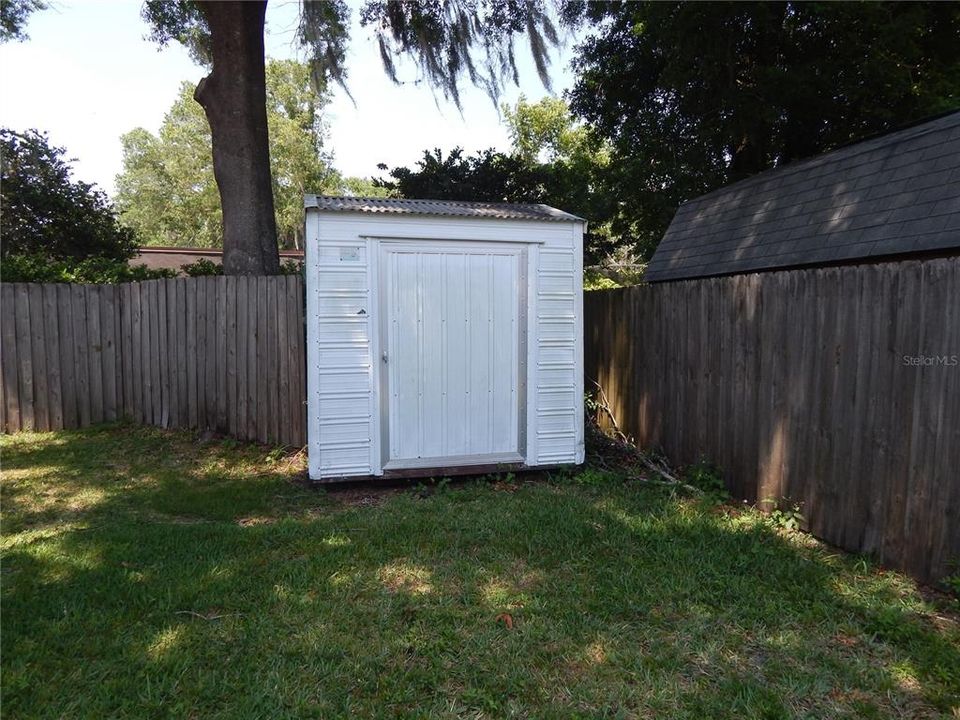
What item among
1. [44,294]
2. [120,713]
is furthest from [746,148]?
[120,713]

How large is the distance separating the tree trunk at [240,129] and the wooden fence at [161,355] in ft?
3.56

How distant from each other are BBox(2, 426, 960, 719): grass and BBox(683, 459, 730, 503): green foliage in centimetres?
32

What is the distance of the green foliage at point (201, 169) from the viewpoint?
3156 centimetres

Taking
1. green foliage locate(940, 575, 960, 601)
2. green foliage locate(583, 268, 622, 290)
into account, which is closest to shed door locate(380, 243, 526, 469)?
green foliage locate(940, 575, 960, 601)

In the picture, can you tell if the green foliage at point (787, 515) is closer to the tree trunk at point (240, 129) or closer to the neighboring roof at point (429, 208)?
the neighboring roof at point (429, 208)

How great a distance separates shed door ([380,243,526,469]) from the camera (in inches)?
200

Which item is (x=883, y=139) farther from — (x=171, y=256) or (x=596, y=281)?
(x=171, y=256)

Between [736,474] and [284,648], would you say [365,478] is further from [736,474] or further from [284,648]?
[736,474]

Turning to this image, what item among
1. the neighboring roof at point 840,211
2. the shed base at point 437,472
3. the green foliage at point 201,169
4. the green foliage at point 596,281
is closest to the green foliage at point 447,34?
the neighboring roof at point 840,211

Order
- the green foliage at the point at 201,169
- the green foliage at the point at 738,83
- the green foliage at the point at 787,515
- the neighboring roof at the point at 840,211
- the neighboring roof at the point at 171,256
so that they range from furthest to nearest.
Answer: the green foliage at the point at 201,169, the neighboring roof at the point at 171,256, the green foliage at the point at 738,83, the neighboring roof at the point at 840,211, the green foliage at the point at 787,515

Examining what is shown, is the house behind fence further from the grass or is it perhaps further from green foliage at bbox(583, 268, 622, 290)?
green foliage at bbox(583, 268, 622, 290)

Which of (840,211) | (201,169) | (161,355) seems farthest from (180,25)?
(201,169)

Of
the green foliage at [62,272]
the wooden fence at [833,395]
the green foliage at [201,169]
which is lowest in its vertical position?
the wooden fence at [833,395]

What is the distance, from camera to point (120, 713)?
221 cm
